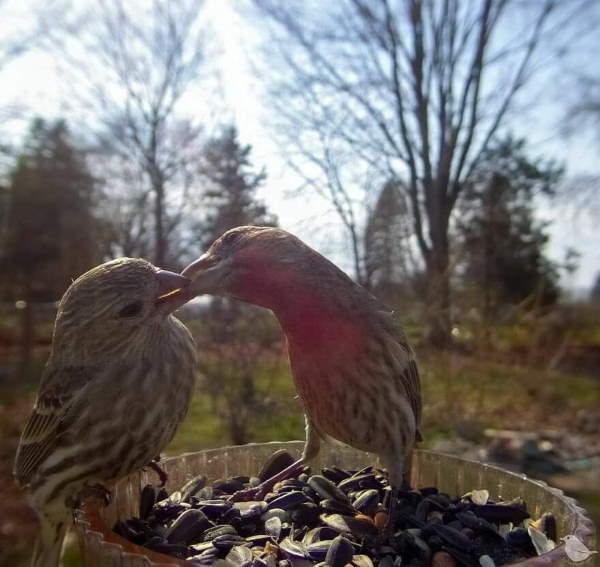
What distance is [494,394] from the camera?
7.58 meters

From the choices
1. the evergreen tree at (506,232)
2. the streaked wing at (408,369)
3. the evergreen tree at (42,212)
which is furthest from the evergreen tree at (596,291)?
the streaked wing at (408,369)

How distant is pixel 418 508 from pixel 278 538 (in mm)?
481

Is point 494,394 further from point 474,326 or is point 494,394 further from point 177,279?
point 177,279

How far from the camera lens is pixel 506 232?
7.88m

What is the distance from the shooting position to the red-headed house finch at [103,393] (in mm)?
1520

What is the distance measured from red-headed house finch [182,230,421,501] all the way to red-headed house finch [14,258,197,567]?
0.18 meters

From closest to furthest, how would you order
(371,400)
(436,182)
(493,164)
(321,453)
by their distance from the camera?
(371,400), (321,453), (436,182), (493,164)

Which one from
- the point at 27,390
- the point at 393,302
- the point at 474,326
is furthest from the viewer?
the point at 474,326

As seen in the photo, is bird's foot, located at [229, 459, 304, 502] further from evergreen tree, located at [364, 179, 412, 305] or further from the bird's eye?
evergreen tree, located at [364, 179, 412, 305]

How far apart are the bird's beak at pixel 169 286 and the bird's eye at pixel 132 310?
0.18 ft

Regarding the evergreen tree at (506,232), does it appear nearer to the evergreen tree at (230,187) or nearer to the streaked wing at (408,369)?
the evergreen tree at (230,187)

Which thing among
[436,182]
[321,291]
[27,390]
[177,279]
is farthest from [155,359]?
[436,182]

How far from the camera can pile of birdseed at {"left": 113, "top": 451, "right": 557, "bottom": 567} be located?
1.45 m

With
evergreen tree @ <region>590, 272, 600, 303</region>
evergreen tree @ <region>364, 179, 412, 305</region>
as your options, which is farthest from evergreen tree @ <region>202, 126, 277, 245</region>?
evergreen tree @ <region>590, 272, 600, 303</region>
